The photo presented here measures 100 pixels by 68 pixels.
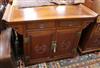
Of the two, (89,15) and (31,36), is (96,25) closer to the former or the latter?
(89,15)

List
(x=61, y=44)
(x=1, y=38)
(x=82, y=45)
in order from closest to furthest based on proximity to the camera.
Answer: (x=1, y=38) < (x=61, y=44) < (x=82, y=45)

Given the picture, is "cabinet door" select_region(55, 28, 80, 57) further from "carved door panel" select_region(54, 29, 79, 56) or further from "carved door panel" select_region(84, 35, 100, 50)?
"carved door panel" select_region(84, 35, 100, 50)

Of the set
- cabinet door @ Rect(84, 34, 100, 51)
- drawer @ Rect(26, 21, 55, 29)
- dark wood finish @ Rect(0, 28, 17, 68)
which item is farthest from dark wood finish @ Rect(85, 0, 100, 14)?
dark wood finish @ Rect(0, 28, 17, 68)

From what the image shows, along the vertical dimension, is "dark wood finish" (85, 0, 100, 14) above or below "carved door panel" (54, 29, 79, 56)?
above

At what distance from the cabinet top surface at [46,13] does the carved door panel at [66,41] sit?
0.75 feet

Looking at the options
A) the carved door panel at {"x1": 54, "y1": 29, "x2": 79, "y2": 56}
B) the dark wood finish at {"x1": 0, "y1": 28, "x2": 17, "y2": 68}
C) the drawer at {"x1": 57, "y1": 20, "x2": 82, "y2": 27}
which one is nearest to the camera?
the dark wood finish at {"x1": 0, "y1": 28, "x2": 17, "y2": 68}

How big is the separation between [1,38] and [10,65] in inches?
14.6

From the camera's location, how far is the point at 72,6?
192 centimetres

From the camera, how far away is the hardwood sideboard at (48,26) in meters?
1.54

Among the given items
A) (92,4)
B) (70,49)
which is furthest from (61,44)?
(92,4)

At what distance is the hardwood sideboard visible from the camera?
1.54m

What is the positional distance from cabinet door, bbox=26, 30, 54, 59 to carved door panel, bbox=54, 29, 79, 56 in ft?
0.42

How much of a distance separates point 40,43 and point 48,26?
28 cm

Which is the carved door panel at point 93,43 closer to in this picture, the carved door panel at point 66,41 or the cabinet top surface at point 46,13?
the carved door panel at point 66,41
